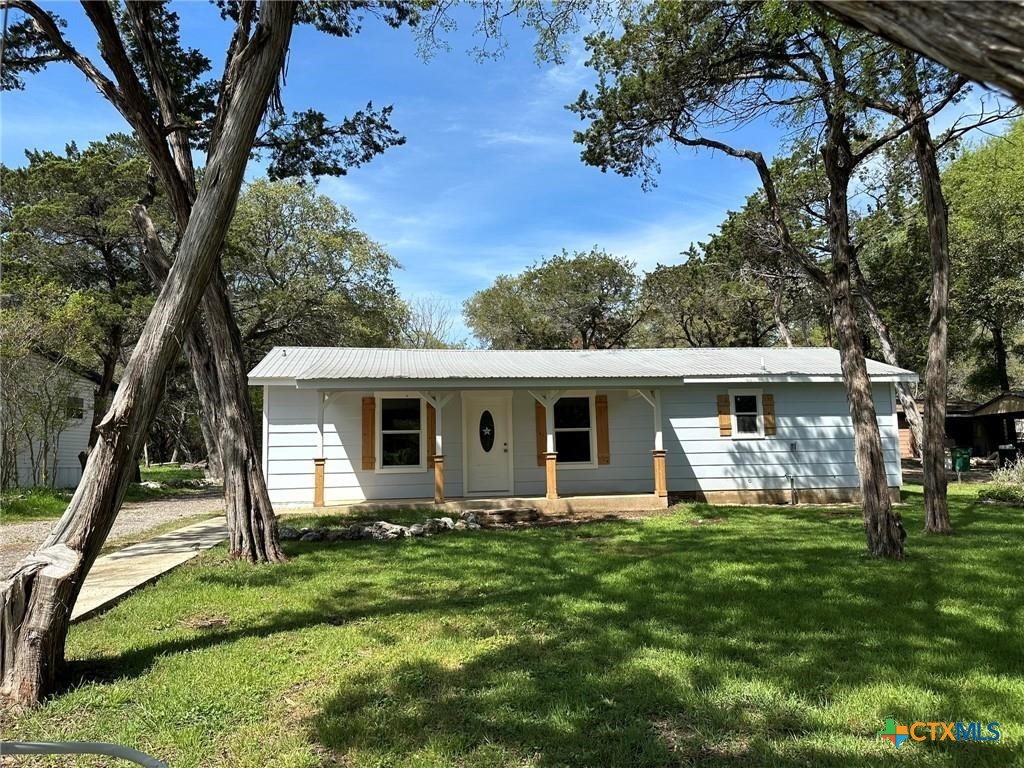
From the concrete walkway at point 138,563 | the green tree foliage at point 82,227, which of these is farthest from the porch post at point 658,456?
the green tree foliage at point 82,227

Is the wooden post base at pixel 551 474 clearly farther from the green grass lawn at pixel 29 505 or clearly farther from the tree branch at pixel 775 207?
the green grass lawn at pixel 29 505

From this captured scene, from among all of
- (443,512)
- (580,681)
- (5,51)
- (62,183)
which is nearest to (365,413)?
(443,512)

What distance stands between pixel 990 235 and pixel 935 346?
52.6 ft

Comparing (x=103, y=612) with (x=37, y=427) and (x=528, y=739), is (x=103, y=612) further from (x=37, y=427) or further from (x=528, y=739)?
(x=37, y=427)

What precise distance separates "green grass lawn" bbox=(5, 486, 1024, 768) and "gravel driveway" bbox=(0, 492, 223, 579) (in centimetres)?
324

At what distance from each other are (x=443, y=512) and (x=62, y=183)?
14.0 meters

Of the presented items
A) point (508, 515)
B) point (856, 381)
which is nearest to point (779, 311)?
point (508, 515)

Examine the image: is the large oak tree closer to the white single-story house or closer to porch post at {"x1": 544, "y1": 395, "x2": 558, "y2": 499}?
the white single-story house

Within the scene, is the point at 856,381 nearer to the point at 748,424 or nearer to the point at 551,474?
the point at 551,474

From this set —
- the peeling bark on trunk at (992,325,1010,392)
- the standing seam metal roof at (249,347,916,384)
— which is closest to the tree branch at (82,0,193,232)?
the standing seam metal roof at (249,347,916,384)

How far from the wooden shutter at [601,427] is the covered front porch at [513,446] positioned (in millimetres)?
21

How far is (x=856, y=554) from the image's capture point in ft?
23.4

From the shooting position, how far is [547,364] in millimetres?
14078

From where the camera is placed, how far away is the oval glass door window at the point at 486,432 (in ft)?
42.7
